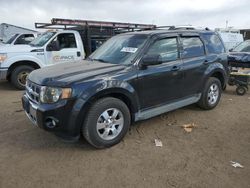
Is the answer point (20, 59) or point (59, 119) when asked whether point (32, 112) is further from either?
point (20, 59)

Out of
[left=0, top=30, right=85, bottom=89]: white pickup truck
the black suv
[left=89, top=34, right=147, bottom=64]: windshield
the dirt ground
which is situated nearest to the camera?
the dirt ground

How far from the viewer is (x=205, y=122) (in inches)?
212

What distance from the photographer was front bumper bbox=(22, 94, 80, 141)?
3.75 metres

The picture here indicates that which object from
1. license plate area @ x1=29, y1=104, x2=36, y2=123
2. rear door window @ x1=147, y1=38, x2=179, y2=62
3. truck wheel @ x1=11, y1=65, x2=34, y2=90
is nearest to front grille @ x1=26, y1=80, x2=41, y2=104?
license plate area @ x1=29, y1=104, x2=36, y2=123

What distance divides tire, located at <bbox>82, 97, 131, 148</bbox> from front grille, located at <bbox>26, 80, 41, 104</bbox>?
83 cm

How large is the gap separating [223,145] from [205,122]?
3.69 ft

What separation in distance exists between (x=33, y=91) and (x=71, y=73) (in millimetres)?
653

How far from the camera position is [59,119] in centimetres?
378

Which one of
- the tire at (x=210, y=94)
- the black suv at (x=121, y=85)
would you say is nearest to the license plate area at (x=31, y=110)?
the black suv at (x=121, y=85)

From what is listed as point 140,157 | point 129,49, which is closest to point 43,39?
point 129,49

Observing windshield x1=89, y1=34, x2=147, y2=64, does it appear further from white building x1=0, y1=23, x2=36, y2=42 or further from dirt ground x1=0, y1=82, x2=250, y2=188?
white building x1=0, y1=23, x2=36, y2=42

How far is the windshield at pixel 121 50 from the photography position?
15.2ft

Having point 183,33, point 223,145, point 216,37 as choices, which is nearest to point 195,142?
point 223,145

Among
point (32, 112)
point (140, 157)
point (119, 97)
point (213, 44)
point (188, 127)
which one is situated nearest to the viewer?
point (140, 157)
